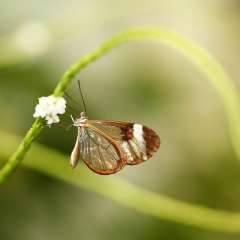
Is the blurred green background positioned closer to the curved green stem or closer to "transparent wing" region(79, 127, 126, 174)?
the curved green stem

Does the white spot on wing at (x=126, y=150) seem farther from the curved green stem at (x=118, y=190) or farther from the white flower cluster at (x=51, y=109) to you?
the curved green stem at (x=118, y=190)

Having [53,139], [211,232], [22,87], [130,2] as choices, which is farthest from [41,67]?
[211,232]

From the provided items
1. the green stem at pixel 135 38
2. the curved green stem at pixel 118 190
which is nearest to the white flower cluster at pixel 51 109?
the green stem at pixel 135 38

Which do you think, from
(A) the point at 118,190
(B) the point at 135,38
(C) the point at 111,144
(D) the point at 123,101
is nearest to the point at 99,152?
(C) the point at 111,144

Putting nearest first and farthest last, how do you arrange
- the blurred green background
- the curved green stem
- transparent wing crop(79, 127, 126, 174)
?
transparent wing crop(79, 127, 126, 174), the curved green stem, the blurred green background

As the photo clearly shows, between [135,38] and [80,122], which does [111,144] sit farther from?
[135,38]

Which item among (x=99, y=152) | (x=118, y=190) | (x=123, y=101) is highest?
(x=123, y=101)

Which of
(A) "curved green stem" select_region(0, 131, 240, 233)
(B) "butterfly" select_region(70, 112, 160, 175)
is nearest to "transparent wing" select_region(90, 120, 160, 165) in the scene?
(B) "butterfly" select_region(70, 112, 160, 175)

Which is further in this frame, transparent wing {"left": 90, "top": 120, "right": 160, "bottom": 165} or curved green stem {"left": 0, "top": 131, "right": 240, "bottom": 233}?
curved green stem {"left": 0, "top": 131, "right": 240, "bottom": 233}
